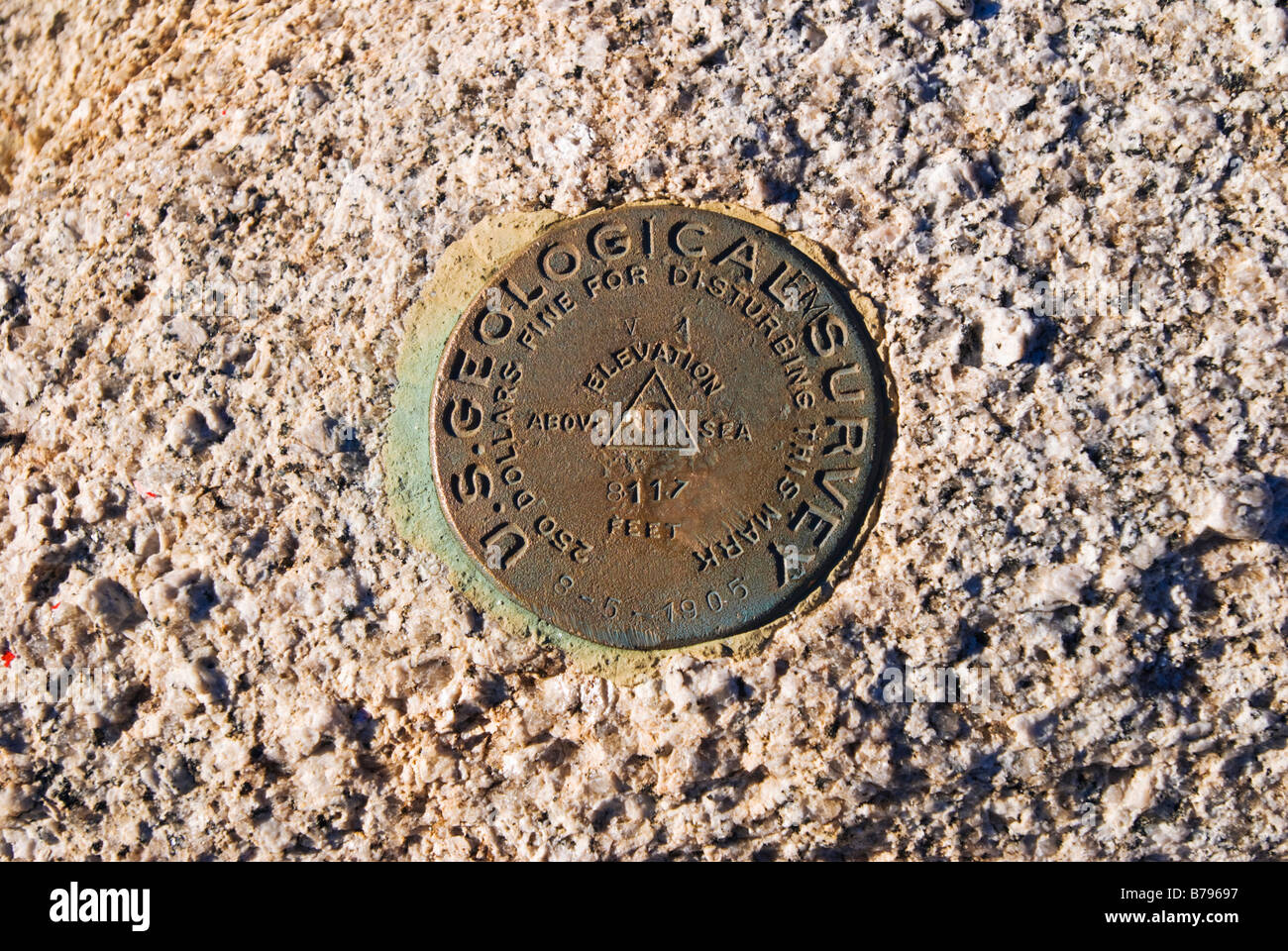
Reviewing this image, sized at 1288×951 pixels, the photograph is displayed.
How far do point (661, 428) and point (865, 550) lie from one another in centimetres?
43

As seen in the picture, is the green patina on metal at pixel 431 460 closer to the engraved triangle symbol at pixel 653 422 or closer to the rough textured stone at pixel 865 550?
the rough textured stone at pixel 865 550

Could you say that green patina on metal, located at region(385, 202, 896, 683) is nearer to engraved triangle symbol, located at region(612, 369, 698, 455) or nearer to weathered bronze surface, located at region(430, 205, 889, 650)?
weathered bronze surface, located at region(430, 205, 889, 650)

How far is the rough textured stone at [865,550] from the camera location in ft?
5.90

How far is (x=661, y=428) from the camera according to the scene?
6.17 feet

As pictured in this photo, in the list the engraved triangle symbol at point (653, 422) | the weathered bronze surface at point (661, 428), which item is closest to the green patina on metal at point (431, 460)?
the weathered bronze surface at point (661, 428)

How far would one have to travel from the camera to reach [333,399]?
6.54ft

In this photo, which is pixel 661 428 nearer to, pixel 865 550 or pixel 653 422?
pixel 653 422

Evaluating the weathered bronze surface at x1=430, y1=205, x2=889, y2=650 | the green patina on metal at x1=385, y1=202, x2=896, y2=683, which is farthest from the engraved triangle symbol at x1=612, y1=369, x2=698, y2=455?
the green patina on metal at x1=385, y1=202, x2=896, y2=683

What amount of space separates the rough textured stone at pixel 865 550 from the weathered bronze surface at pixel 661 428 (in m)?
0.09

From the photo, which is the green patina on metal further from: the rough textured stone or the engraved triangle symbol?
the engraved triangle symbol

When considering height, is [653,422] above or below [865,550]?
above

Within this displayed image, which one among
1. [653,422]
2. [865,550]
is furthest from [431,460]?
[865,550]

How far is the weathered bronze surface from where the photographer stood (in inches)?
72.7

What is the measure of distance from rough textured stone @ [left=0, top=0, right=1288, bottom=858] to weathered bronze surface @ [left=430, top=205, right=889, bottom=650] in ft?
0.30
